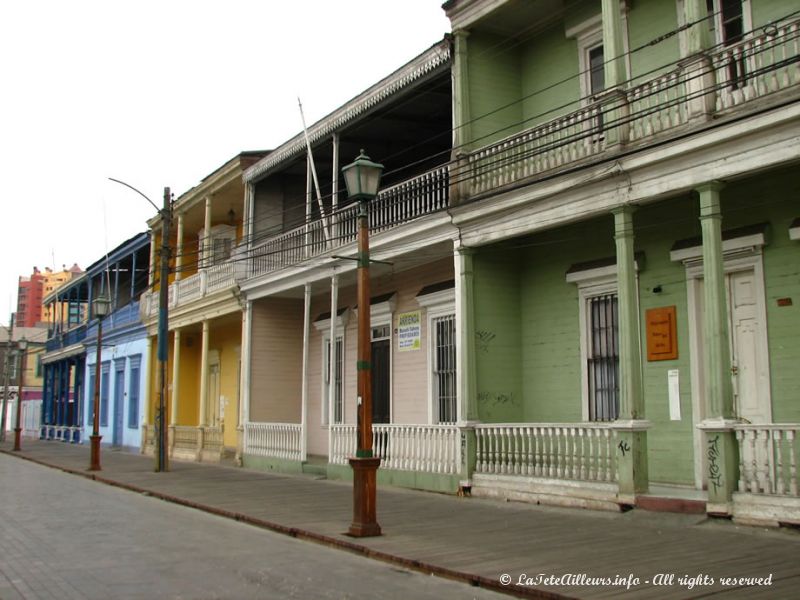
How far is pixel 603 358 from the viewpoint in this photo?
12.9 metres

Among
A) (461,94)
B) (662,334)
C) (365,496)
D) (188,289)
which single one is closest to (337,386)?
(188,289)

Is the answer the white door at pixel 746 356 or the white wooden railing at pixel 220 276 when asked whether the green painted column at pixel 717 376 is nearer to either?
the white door at pixel 746 356

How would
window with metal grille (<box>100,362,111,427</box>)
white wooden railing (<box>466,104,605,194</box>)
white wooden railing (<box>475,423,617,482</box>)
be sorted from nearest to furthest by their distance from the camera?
1. white wooden railing (<box>475,423,617,482</box>)
2. white wooden railing (<box>466,104,605,194</box>)
3. window with metal grille (<box>100,362,111,427</box>)

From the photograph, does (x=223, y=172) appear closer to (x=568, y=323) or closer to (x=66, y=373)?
(x=568, y=323)

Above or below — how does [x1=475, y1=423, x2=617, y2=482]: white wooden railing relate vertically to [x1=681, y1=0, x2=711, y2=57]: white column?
below

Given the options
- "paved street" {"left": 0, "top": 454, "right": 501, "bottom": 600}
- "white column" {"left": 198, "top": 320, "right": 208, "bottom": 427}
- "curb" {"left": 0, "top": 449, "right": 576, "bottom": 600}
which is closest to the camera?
"curb" {"left": 0, "top": 449, "right": 576, "bottom": 600}

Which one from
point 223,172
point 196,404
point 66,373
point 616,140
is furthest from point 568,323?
point 66,373

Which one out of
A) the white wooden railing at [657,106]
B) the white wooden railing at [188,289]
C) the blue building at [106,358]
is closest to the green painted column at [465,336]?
the white wooden railing at [657,106]

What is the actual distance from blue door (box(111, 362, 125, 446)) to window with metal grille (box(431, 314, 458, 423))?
64.4ft

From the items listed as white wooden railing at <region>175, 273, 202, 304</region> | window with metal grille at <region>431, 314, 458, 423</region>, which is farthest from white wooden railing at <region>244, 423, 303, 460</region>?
white wooden railing at <region>175, 273, 202, 304</region>

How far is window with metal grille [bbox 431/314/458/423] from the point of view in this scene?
51.8 feet

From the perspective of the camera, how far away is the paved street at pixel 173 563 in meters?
7.02

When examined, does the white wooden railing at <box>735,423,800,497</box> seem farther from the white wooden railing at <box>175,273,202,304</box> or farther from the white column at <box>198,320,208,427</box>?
the white wooden railing at <box>175,273,202,304</box>

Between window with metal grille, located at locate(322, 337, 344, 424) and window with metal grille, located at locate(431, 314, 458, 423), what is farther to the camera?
window with metal grille, located at locate(322, 337, 344, 424)
